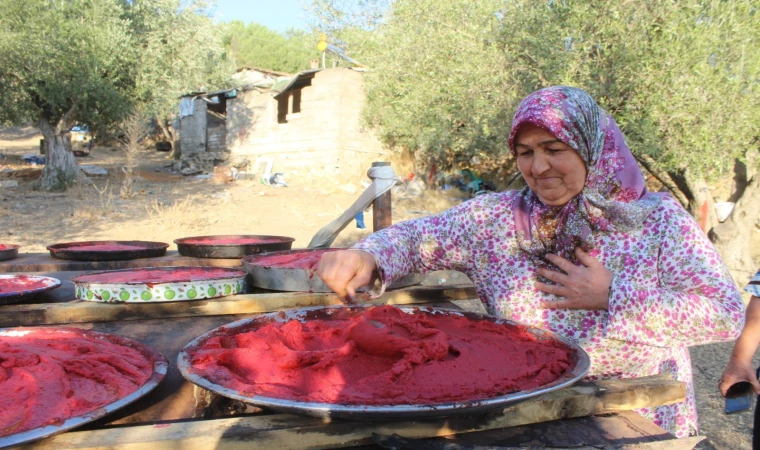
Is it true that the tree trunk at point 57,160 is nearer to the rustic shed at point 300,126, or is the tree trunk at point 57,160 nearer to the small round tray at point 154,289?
the rustic shed at point 300,126

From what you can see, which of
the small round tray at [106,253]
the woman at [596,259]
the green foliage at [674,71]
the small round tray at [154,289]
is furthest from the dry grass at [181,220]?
the woman at [596,259]

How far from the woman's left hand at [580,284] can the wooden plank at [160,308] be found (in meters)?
0.57

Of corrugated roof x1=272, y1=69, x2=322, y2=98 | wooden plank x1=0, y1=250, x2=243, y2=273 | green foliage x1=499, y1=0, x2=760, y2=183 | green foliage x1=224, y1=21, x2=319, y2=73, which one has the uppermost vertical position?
green foliage x1=224, y1=21, x2=319, y2=73

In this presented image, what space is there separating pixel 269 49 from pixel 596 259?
44640 mm

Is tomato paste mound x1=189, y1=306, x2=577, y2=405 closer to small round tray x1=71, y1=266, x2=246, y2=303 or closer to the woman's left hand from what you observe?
the woman's left hand

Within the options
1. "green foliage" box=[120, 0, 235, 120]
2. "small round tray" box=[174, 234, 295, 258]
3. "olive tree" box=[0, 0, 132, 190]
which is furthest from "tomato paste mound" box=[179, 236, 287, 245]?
"green foliage" box=[120, 0, 235, 120]

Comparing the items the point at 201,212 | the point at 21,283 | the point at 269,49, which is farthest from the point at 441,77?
the point at 269,49

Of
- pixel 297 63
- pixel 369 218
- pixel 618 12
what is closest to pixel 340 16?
pixel 369 218

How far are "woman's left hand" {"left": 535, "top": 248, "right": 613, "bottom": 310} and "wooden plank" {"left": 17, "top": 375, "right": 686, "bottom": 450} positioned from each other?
378 mm

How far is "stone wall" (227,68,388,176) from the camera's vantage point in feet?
54.5

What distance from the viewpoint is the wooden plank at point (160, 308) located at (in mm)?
1771

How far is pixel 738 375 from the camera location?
5.51 feet

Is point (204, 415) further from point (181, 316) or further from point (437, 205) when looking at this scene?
point (437, 205)

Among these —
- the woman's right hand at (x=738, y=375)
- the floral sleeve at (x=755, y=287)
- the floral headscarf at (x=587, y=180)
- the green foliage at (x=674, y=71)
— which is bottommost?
the woman's right hand at (x=738, y=375)
